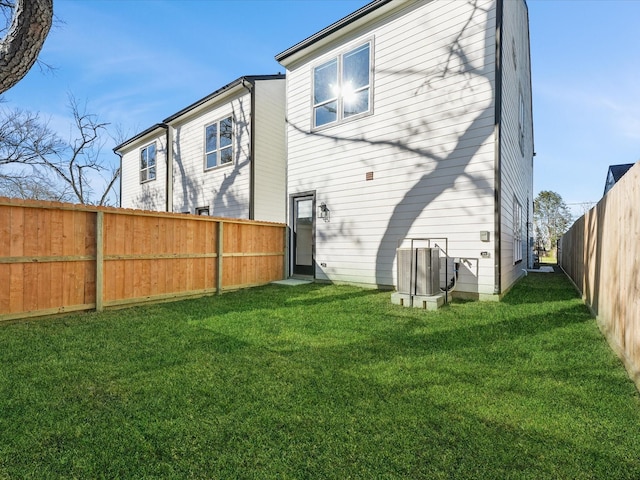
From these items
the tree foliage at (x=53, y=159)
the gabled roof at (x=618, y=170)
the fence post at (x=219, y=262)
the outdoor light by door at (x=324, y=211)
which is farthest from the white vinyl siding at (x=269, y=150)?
the gabled roof at (x=618, y=170)

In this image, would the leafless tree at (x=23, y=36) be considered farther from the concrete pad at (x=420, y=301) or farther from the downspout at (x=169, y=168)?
the downspout at (x=169, y=168)

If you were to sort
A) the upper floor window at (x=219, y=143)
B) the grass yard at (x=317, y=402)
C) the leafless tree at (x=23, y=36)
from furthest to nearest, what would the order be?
the upper floor window at (x=219, y=143)
the leafless tree at (x=23, y=36)
the grass yard at (x=317, y=402)

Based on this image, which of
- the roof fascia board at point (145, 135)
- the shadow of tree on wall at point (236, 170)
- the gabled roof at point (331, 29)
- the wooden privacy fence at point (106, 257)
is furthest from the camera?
the roof fascia board at point (145, 135)

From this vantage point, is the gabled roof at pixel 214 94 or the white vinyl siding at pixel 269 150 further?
the white vinyl siding at pixel 269 150

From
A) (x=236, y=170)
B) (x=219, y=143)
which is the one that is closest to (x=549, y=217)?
(x=236, y=170)

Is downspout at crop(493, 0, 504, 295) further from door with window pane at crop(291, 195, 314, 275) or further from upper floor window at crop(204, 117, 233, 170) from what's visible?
upper floor window at crop(204, 117, 233, 170)

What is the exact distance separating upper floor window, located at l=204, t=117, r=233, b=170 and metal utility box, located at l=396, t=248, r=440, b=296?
7.34 meters

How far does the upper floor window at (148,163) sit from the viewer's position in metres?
14.2

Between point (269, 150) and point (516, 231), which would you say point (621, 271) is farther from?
point (269, 150)

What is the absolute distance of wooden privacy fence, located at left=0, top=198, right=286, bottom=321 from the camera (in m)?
4.41

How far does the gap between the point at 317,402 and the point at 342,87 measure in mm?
7438

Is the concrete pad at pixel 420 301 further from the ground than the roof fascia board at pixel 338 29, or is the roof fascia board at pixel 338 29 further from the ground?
the roof fascia board at pixel 338 29

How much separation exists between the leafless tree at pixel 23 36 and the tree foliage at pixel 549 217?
1355 inches

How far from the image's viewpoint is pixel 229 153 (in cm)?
1070
